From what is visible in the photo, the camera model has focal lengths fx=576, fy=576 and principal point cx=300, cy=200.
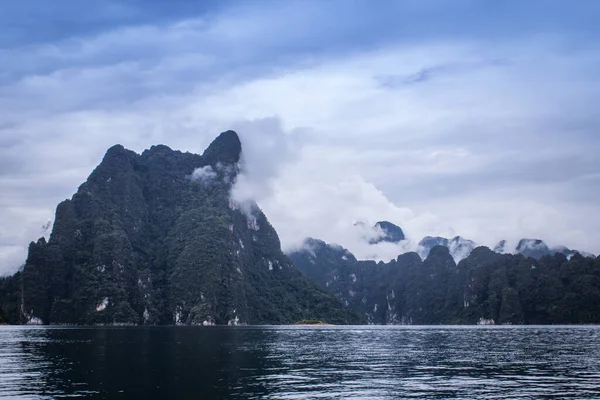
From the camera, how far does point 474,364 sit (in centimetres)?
6309

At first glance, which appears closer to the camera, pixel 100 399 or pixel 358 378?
pixel 100 399

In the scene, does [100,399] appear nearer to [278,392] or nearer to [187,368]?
[278,392]

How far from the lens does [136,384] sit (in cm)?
4541

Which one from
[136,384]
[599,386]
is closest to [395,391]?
[599,386]

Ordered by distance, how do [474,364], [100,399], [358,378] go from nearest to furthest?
1. [100,399]
2. [358,378]
3. [474,364]

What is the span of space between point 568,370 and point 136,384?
4056 centimetres

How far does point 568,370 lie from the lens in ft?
184

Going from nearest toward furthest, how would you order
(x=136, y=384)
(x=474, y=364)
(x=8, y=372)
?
(x=136, y=384), (x=8, y=372), (x=474, y=364)

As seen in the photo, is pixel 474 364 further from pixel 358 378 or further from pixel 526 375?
pixel 358 378

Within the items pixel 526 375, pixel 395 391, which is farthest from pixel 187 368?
pixel 526 375

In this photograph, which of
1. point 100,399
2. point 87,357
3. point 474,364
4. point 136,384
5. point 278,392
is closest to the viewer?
point 100,399

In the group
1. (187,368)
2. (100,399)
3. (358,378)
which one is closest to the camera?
(100,399)

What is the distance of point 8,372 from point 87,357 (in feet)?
52.1

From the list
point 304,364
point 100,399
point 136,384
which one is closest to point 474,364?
point 304,364
